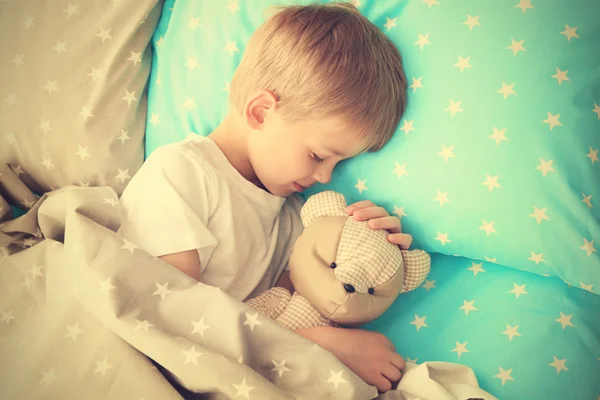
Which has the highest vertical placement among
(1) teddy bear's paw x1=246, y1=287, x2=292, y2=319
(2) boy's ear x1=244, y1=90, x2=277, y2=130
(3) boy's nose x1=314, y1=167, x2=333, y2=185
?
(2) boy's ear x1=244, y1=90, x2=277, y2=130

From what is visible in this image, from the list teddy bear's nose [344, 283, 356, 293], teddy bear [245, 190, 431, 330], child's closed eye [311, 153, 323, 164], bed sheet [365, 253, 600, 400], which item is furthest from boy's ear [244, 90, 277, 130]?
bed sheet [365, 253, 600, 400]

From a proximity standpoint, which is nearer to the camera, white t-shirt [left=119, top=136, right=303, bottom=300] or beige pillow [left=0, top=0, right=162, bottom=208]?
white t-shirt [left=119, top=136, right=303, bottom=300]

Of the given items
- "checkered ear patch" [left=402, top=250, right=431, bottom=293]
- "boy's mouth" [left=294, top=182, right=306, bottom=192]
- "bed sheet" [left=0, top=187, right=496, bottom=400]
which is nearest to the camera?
"bed sheet" [left=0, top=187, right=496, bottom=400]

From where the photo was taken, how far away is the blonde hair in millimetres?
787

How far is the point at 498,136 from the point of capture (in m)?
0.75

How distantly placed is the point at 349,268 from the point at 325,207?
16 cm

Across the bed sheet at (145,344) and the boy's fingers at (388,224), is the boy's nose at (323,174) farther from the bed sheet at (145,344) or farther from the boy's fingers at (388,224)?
the bed sheet at (145,344)

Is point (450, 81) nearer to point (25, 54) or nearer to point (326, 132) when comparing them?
point (326, 132)

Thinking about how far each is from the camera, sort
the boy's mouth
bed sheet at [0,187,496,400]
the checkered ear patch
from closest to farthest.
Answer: bed sheet at [0,187,496,400] < the checkered ear patch < the boy's mouth

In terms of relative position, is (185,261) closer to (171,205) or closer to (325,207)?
(171,205)

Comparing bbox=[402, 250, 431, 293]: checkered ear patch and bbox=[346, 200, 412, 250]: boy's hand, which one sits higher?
bbox=[346, 200, 412, 250]: boy's hand

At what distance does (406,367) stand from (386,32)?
0.60 metres

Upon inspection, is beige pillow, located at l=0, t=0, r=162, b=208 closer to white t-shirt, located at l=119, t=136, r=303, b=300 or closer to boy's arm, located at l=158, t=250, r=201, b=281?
white t-shirt, located at l=119, t=136, r=303, b=300

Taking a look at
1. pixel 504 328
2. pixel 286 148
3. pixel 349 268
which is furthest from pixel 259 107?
pixel 504 328
